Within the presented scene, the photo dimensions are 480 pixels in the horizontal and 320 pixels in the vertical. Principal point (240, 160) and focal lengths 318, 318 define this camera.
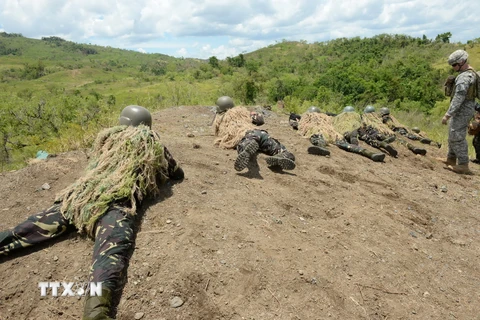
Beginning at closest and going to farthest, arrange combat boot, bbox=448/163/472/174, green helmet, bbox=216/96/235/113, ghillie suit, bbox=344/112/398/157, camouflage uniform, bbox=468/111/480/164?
combat boot, bbox=448/163/472/174, green helmet, bbox=216/96/235/113, camouflage uniform, bbox=468/111/480/164, ghillie suit, bbox=344/112/398/157

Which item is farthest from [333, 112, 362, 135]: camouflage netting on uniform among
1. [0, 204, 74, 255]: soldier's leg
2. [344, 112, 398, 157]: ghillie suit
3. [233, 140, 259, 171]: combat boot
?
[0, 204, 74, 255]: soldier's leg

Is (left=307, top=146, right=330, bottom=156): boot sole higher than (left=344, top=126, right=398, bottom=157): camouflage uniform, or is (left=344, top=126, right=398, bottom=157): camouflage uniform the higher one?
(left=307, top=146, right=330, bottom=156): boot sole

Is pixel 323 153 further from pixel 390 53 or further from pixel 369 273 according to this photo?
pixel 390 53

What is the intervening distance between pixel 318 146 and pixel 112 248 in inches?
173

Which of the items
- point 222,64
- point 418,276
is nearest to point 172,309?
point 418,276

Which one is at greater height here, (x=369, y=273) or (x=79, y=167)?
(x=79, y=167)

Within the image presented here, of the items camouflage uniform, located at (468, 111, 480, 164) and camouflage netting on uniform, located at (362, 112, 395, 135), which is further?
camouflage netting on uniform, located at (362, 112, 395, 135)

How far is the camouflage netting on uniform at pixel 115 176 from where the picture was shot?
112 inches

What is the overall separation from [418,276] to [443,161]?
15.0ft

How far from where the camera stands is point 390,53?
4809 centimetres

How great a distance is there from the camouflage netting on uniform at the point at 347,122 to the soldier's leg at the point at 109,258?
6.02 m

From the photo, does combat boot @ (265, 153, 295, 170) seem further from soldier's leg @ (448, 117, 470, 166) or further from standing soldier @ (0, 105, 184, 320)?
soldier's leg @ (448, 117, 470, 166)

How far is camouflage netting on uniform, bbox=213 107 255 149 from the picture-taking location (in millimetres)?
5488

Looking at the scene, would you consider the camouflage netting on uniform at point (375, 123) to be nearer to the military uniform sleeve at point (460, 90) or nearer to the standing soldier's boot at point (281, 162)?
the military uniform sleeve at point (460, 90)
